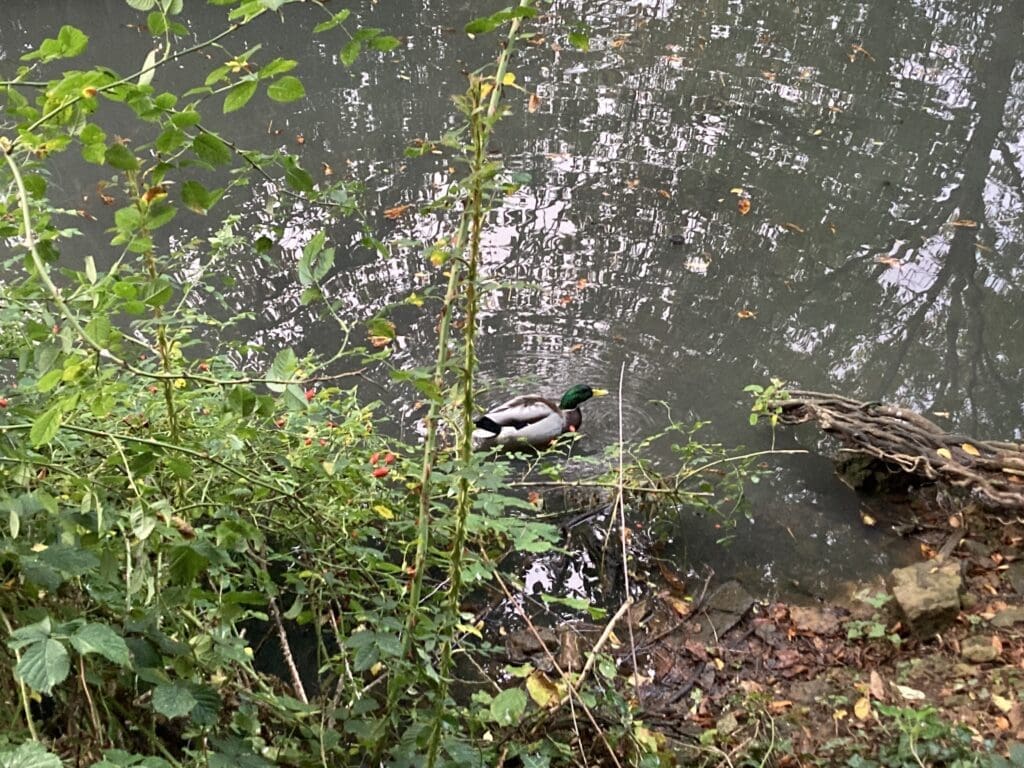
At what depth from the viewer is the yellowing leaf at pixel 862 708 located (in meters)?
3.03

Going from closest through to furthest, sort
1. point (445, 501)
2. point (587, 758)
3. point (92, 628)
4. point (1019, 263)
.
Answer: point (92, 628)
point (587, 758)
point (445, 501)
point (1019, 263)

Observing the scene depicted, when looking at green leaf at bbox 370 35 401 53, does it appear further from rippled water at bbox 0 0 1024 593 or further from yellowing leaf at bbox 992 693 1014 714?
yellowing leaf at bbox 992 693 1014 714

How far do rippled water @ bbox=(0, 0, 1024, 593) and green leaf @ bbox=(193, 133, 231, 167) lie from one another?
2.79 m

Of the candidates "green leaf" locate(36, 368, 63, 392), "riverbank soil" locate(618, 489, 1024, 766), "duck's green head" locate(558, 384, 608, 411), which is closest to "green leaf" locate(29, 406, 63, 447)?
"green leaf" locate(36, 368, 63, 392)

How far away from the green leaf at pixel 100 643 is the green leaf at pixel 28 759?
13cm

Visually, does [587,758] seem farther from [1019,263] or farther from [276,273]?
[1019,263]

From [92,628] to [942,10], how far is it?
1099 cm

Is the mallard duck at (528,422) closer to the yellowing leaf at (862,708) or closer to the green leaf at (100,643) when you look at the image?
the yellowing leaf at (862,708)

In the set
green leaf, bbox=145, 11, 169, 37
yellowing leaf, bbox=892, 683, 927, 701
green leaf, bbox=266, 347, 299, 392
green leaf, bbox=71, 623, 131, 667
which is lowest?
yellowing leaf, bbox=892, 683, 927, 701

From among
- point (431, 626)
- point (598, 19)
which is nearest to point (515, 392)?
point (431, 626)

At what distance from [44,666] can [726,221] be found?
18.6 feet

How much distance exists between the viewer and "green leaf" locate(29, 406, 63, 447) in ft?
3.67

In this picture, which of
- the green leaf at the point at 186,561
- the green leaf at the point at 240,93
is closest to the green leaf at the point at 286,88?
the green leaf at the point at 240,93

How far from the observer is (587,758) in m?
2.21
